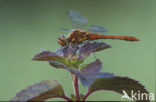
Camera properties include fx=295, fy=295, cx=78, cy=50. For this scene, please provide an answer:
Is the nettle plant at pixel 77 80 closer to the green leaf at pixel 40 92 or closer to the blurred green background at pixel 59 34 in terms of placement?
the green leaf at pixel 40 92

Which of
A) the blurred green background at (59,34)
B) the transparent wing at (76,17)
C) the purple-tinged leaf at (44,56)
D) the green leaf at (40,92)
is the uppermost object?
the blurred green background at (59,34)

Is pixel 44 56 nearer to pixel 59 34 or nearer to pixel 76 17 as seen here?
pixel 76 17

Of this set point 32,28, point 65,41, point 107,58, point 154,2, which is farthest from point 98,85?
point 154,2

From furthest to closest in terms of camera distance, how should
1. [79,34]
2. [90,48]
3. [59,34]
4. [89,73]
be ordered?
[59,34]
[79,34]
[90,48]
[89,73]

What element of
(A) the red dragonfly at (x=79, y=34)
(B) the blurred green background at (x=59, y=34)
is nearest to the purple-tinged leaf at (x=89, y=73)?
(A) the red dragonfly at (x=79, y=34)

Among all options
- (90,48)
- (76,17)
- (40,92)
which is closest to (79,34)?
(76,17)
